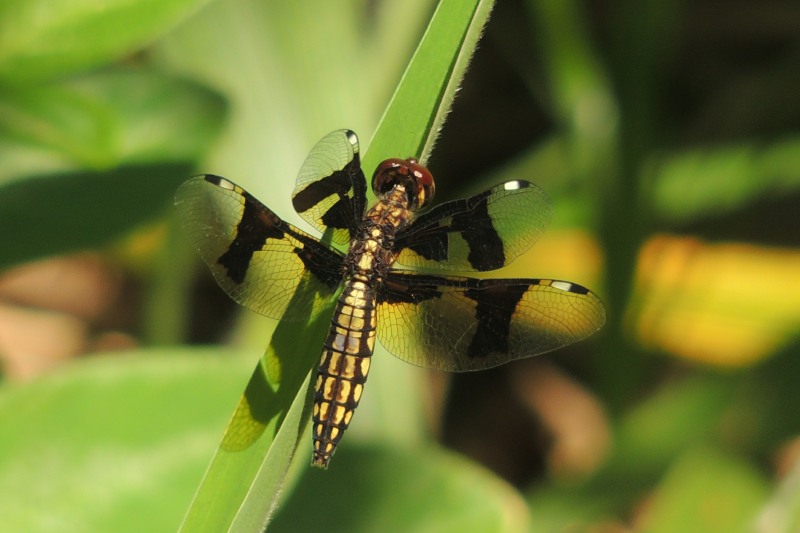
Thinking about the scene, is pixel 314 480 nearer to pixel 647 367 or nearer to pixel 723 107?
pixel 647 367

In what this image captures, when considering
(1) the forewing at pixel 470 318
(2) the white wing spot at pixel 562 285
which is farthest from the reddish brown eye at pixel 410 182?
(2) the white wing spot at pixel 562 285

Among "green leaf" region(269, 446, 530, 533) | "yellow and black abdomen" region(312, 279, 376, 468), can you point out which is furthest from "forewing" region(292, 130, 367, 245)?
"green leaf" region(269, 446, 530, 533)

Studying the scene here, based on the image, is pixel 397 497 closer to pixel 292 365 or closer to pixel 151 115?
pixel 292 365

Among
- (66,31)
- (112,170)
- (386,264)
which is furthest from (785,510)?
(66,31)

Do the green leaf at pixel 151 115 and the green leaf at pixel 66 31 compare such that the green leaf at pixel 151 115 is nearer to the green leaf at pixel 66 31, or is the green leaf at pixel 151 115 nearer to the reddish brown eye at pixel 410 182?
the green leaf at pixel 66 31

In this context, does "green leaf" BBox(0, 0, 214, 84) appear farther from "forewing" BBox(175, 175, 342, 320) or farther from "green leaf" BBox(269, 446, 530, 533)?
"green leaf" BBox(269, 446, 530, 533)

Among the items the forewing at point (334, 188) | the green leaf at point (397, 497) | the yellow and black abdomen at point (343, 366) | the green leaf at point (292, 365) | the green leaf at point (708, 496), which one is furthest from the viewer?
the green leaf at point (708, 496)

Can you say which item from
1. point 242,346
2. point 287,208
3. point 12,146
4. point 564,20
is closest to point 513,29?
point 564,20
